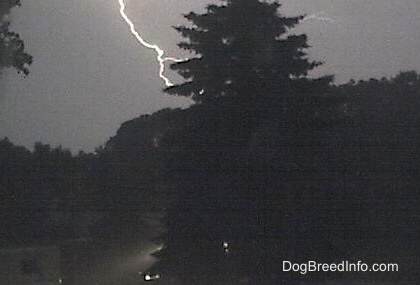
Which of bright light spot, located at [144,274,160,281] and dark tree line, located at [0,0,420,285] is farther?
bright light spot, located at [144,274,160,281]

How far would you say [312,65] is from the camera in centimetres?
645

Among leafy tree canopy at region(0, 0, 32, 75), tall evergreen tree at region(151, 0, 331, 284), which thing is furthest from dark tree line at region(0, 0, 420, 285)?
leafy tree canopy at region(0, 0, 32, 75)

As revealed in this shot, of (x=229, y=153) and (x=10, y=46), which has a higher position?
(x=10, y=46)

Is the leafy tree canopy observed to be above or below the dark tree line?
above

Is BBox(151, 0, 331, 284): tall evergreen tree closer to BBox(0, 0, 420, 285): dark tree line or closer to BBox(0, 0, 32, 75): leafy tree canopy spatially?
BBox(0, 0, 420, 285): dark tree line

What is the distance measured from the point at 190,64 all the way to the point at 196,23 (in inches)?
11.3

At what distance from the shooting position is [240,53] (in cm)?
688

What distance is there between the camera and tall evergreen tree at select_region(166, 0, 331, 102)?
6.56 meters

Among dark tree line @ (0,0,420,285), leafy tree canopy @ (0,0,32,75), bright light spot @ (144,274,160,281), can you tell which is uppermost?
leafy tree canopy @ (0,0,32,75)

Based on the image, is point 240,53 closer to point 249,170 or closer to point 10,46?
point 249,170

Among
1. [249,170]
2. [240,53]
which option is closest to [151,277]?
[249,170]

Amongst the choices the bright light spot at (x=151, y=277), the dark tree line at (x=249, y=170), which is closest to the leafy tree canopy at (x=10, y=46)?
the dark tree line at (x=249, y=170)

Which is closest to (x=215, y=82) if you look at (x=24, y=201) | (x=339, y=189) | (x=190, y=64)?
(x=190, y=64)

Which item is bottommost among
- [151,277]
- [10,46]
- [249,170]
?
[151,277]
